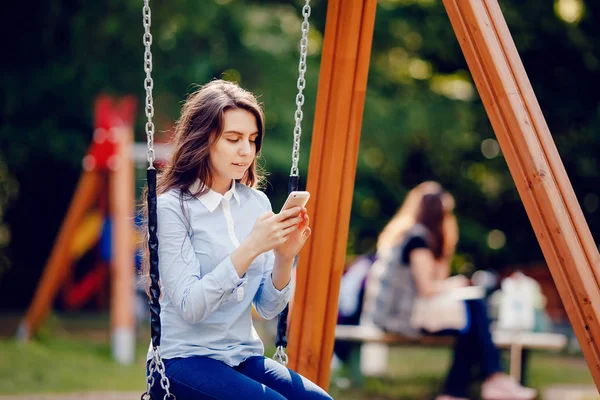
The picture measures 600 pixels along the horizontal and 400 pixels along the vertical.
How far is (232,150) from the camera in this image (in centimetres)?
284

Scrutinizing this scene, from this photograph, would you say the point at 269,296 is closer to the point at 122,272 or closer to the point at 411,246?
the point at 411,246

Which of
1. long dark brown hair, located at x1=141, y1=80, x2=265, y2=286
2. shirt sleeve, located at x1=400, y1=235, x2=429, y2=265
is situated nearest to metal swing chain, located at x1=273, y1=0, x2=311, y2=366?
long dark brown hair, located at x1=141, y1=80, x2=265, y2=286

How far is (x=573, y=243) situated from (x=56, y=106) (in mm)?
10529

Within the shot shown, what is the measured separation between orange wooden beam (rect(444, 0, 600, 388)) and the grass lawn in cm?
394

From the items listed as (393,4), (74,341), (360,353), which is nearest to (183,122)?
(360,353)

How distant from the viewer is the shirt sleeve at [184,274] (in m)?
2.58

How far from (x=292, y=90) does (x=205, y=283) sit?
389 inches

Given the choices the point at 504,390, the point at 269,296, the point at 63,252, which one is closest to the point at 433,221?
the point at 504,390

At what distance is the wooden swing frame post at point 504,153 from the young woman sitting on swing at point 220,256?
757 mm

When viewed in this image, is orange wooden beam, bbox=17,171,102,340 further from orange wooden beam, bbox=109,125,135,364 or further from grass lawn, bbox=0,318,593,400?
orange wooden beam, bbox=109,125,135,364

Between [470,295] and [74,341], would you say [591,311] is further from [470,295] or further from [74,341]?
[74,341]

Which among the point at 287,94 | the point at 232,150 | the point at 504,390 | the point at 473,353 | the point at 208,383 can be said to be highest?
the point at 287,94

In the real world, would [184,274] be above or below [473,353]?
above

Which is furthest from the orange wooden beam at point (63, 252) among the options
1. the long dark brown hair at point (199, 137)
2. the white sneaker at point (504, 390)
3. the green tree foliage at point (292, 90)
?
the long dark brown hair at point (199, 137)
